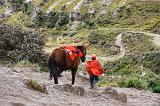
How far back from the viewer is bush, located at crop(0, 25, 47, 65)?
91.0 ft

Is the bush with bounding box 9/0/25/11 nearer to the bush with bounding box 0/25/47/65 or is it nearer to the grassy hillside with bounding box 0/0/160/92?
the grassy hillside with bounding box 0/0/160/92

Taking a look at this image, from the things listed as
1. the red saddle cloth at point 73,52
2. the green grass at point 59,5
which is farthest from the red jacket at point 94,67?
the green grass at point 59,5

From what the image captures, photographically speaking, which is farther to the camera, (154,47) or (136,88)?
(154,47)

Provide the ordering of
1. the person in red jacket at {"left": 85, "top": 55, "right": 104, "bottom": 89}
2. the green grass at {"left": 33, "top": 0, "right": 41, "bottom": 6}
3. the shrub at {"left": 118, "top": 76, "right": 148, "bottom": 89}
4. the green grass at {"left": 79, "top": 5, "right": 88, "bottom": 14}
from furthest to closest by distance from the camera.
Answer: the green grass at {"left": 33, "top": 0, "right": 41, "bottom": 6} → the green grass at {"left": 79, "top": 5, "right": 88, "bottom": 14} → the shrub at {"left": 118, "top": 76, "right": 148, "bottom": 89} → the person in red jacket at {"left": 85, "top": 55, "right": 104, "bottom": 89}

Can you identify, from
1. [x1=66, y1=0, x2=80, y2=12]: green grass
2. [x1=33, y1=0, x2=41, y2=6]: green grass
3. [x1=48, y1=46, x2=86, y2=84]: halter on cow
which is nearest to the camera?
[x1=48, y1=46, x2=86, y2=84]: halter on cow

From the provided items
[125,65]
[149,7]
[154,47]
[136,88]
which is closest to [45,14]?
[149,7]

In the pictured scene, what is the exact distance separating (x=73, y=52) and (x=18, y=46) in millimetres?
12101

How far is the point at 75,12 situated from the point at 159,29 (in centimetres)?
3183

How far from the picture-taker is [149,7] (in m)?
111

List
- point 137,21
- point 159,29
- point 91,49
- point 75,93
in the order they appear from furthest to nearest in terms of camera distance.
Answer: point 137,21 → point 159,29 → point 91,49 → point 75,93

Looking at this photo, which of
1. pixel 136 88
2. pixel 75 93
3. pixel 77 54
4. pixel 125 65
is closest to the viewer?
pixel 75 93

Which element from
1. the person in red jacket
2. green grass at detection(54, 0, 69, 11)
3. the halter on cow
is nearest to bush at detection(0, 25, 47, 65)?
the person in red jacket

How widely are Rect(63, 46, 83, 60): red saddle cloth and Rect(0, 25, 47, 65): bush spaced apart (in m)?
10.1

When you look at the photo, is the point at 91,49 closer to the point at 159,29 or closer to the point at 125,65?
the point at 159,29
